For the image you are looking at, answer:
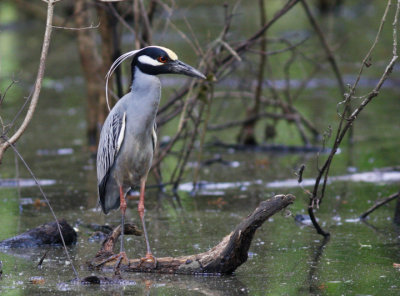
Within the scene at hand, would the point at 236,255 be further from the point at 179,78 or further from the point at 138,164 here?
the point at 179,78

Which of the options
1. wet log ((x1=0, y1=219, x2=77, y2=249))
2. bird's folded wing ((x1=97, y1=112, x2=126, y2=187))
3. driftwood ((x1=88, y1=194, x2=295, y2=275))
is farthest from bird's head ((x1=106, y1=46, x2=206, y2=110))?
wet log ((x1=0, y1=219, x2=77, y2=249))

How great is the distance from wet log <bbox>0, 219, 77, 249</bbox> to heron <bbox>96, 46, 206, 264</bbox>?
408mm

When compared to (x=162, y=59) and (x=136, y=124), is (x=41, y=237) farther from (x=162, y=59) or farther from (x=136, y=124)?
(x=162, y=59)

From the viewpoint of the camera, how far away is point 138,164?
5.41 meters

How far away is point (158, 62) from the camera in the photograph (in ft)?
17.0

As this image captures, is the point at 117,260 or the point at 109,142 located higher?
the point at 109,142

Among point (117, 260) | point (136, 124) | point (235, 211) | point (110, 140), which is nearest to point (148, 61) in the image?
point (136, 124)

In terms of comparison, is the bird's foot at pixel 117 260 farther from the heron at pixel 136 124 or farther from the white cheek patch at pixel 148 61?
the white cheek patch at pixel 148 61

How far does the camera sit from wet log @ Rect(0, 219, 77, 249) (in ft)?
18.3

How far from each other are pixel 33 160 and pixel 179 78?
594 cm

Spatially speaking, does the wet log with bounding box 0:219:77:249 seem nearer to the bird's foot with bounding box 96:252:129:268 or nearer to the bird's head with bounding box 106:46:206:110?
the bird's foot with bounding box 96:252:129:268

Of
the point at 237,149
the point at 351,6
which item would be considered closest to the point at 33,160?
the point at 237,149

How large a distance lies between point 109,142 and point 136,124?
274 mm

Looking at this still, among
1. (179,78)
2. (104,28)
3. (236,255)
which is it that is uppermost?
(104,28)
